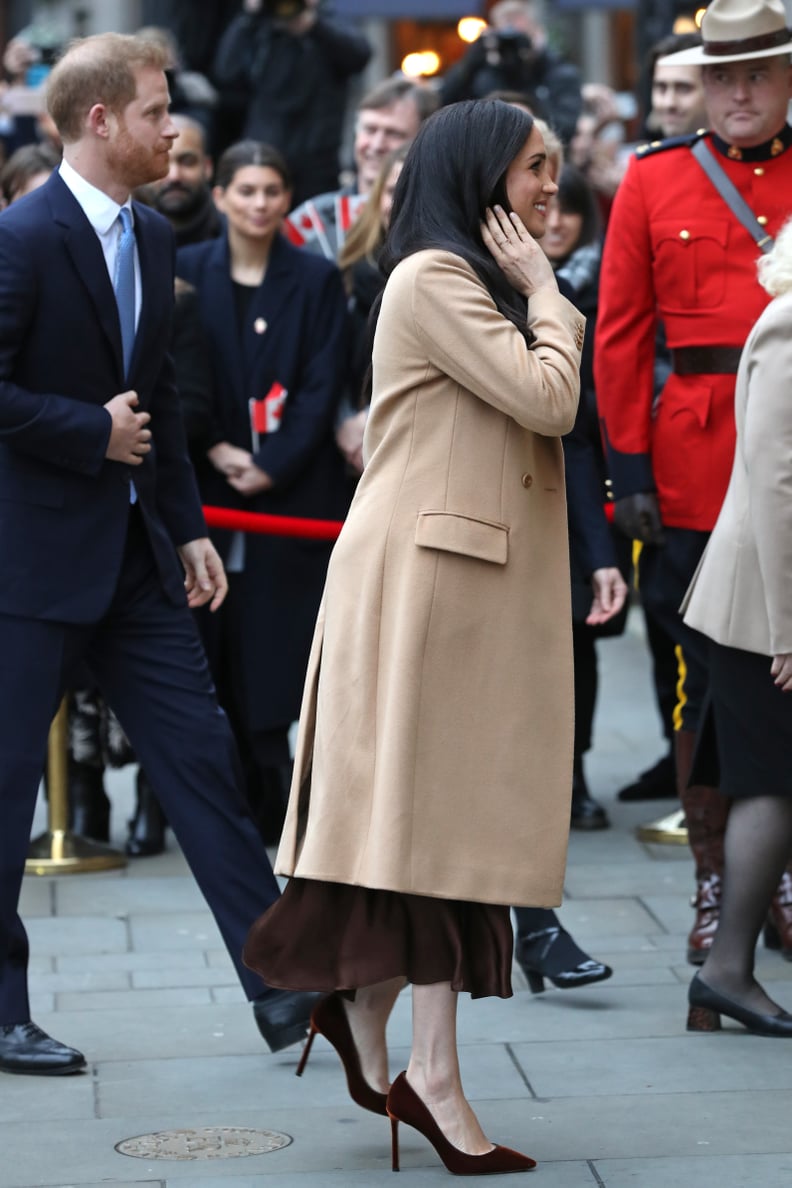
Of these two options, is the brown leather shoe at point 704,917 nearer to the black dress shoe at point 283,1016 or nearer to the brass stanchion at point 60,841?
the black dress shoe at point 283,1016

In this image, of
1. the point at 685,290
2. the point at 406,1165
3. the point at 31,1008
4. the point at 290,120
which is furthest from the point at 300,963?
the point at 290,120

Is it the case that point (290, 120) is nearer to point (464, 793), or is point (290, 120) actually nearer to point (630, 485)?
point (630, 485)

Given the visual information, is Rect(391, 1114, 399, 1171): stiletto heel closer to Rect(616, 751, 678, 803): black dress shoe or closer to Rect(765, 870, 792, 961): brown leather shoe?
Rect(765, 870, 792, 961): brown leather shoe

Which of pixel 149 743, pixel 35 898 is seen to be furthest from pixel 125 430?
pixel 35 898

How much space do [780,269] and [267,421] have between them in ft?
8.74

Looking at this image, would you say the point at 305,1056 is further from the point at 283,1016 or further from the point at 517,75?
the point at 517,75

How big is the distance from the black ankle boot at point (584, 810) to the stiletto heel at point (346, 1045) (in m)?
3.17

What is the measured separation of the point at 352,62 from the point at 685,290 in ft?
17.9

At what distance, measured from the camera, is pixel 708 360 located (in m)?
5.82

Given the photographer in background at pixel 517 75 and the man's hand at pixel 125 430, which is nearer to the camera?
the man's hand at pixel 125 430

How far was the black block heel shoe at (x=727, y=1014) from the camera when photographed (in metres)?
4.97

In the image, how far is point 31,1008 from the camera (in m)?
5.39

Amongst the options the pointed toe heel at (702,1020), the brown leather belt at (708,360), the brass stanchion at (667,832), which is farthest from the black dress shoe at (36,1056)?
the brass stanchion at (667,832)

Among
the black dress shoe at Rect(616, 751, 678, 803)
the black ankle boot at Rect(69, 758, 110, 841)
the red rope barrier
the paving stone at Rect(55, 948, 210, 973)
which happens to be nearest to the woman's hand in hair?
the paving stone at Rect(55, 948, 210, 973)
